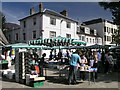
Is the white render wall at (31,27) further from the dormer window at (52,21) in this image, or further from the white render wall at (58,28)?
the dormer window at (52,21)

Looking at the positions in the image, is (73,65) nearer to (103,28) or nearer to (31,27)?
(31,27)

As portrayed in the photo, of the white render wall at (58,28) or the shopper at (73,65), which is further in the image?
the white render wall at (58,28)

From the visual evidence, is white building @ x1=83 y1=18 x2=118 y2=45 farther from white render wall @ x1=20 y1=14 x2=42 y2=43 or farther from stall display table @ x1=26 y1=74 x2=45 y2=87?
stall display table @ x1=26 y1=74 x2=45 y2=87

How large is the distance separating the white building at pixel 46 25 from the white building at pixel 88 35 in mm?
4585

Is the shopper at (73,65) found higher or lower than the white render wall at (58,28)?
lower

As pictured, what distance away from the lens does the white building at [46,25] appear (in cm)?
3834

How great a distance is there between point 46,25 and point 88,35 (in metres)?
16.7

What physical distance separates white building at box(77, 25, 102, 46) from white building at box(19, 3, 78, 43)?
459cm

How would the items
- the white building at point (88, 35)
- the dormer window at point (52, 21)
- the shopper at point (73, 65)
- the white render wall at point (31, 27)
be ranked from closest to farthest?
1. the shopper at point (73, 65)
2. the white render wall at point (31, 27)
3. the dormer window at point (52, 21)
4. the white building at point (88, 35)

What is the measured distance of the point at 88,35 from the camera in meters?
52.5

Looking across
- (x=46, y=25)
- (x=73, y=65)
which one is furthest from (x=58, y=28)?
(x=73, y=65)

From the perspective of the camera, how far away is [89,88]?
10.7 metres

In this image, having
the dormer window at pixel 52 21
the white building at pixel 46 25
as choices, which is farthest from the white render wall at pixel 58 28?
the dormer window at pixel 52 21

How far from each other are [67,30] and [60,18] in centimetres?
322
